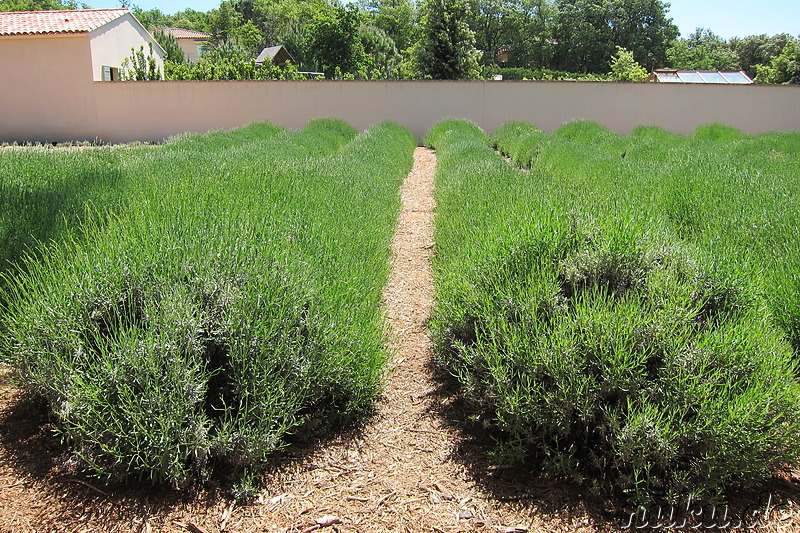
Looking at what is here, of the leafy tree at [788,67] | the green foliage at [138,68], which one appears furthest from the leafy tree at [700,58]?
the green foliage at [138,68]

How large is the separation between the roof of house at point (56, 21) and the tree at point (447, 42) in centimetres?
1305

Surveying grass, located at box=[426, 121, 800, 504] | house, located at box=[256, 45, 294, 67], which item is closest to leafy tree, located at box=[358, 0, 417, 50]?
house, located at box=[256, 45, 294, 67]

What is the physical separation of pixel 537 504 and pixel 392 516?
2.22 ft

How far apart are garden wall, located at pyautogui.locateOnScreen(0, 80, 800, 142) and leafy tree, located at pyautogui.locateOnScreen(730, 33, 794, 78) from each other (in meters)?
51.6

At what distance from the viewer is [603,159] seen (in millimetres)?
9797

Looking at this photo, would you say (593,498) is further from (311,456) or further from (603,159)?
(603,159)

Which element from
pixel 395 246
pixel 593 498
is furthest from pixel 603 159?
pixel 593 498

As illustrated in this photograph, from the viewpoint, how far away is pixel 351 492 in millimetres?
3014

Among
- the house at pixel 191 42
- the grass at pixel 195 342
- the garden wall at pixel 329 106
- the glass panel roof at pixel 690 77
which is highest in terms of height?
the house at pixel 191 42

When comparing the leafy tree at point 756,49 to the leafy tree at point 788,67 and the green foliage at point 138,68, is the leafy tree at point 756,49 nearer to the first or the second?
the leafy tree at point 788,67

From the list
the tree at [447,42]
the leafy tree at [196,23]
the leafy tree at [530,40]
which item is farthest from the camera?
the leafy tree at [196,23]

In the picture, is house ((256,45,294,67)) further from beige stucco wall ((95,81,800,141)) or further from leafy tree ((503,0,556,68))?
beige stucco wall ((95,81,800,141))

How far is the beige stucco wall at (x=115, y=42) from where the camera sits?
73.3ft

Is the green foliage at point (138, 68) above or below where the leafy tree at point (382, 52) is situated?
below
